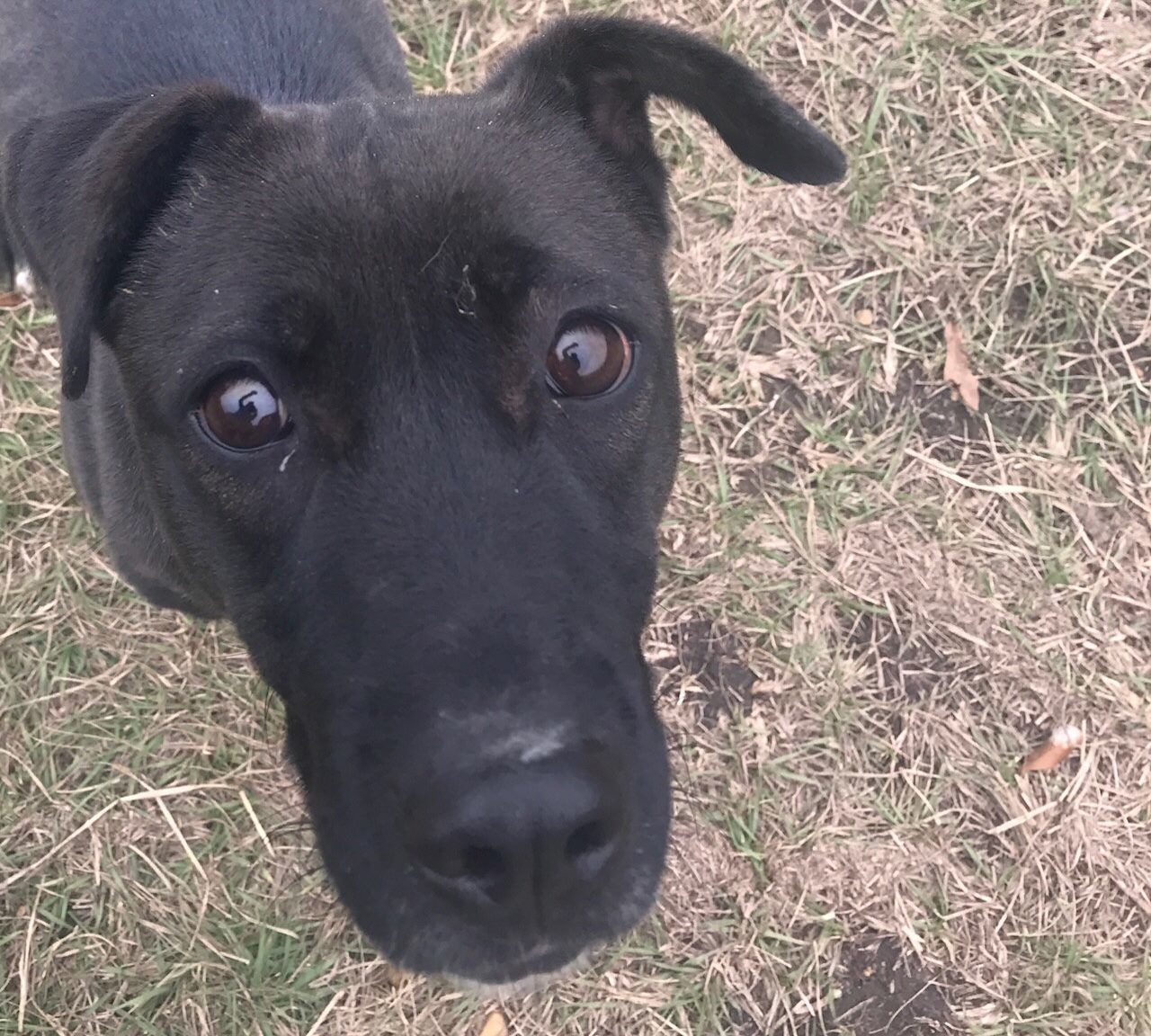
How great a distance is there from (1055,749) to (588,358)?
2743mm

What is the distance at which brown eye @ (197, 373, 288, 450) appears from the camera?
215 centimetres

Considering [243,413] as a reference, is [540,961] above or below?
below

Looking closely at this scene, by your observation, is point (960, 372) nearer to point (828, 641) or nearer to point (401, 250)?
point (828, 641)

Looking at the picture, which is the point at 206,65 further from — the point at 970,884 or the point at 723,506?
the point at 970,884

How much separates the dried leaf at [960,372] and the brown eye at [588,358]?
2455 millimetres

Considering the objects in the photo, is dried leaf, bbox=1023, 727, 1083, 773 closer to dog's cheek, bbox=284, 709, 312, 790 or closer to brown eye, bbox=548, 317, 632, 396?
brown eye, bbox=548, 317, 632, 396

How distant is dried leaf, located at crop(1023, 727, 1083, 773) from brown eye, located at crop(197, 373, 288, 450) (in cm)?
315

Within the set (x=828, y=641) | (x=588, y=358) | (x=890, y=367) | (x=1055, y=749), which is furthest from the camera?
(x=890, y=367)

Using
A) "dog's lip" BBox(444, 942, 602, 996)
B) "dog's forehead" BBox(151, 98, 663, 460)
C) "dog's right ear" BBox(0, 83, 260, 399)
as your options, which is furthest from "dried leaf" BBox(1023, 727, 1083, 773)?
"dog's right ear" BBox(0, 83, 260, 399)

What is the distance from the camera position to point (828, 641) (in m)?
4.11

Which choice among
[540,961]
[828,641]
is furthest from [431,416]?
[828,641]

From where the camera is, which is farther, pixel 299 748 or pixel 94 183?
pixel 299 748

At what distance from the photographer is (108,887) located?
3834 mm

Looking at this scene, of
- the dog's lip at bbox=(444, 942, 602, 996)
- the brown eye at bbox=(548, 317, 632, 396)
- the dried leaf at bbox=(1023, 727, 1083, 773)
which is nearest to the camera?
the dog's lip at bbox=(444, 942, 602, 996)
